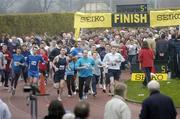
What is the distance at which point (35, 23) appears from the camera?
45469 mm

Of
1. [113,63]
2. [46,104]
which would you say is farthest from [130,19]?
[46,104]

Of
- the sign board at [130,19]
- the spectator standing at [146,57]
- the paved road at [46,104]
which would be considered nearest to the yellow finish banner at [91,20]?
the sign board at [130,19]

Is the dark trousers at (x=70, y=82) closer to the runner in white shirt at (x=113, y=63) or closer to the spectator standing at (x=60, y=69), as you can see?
the spectator standing at (x=60, y=69)

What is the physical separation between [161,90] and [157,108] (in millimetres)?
11237

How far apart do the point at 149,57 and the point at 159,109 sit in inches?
420

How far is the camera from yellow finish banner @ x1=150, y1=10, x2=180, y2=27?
2342 cm

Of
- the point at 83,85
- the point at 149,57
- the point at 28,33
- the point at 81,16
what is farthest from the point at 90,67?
the point at 28,33

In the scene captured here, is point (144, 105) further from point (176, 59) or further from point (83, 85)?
point (176, 59)

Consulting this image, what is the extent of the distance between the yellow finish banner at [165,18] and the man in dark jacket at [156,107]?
41.6 ft

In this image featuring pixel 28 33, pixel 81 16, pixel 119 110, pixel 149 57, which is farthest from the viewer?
pixel 28 33

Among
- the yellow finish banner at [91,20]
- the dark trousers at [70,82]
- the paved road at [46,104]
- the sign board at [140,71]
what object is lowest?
the paved road at [46,104]

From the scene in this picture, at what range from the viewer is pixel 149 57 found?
21469 mm

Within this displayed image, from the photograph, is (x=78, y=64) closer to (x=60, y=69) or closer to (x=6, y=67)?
(x=60, y=69)

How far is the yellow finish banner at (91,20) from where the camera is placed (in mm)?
24078
